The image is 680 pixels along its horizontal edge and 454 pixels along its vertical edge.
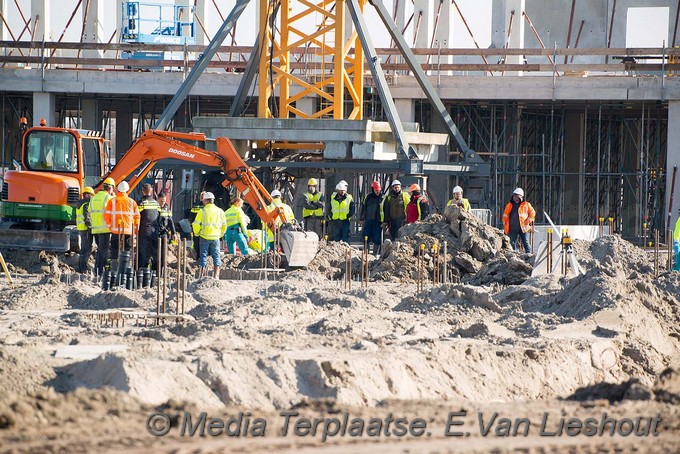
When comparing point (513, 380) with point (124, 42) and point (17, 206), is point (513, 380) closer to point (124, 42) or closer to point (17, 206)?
point (17, 206)

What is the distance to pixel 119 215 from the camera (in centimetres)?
1558

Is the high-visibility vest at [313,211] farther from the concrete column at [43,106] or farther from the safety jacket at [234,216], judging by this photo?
the concrete column at [43,106]

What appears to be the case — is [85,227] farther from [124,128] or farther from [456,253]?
[124,128]

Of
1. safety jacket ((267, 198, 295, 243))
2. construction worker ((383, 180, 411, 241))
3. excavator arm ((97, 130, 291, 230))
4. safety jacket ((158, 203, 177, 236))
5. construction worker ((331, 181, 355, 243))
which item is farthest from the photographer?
construction worker ((331, 181, 355, 243))

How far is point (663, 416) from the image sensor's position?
7.80 metres

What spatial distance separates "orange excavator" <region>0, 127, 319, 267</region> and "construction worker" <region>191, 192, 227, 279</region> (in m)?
2.10

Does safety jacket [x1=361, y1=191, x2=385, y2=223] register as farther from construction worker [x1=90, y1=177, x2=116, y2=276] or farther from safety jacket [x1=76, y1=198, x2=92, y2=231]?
construction worker [x1=90, y1=177, x2=116, y2=276]

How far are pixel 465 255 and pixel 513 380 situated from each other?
8197 mm

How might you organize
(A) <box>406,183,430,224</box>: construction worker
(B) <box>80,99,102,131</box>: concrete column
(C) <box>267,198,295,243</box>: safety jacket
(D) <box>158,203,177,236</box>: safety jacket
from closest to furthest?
(D) <box>158,203,177,236</box>: safety jacket < (C) <box>267,198,295,243</box>: safety jacket < (A) <box>406,183,430,224</box>: construction worker < (B) <box>80,99,102,131</box>: concrete column

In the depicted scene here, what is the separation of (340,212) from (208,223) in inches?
210

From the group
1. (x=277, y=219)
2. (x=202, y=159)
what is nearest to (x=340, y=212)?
(x=277, y=219)

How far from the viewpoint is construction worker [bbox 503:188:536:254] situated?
20.4 meters

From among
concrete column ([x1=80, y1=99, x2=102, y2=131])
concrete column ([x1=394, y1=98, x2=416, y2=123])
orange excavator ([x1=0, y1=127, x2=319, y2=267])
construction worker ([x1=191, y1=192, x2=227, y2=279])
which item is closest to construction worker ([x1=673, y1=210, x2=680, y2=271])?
orange excavator ([x1=0, y1=127, x2=319, y2=267])

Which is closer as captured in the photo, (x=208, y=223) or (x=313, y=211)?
(x=208, y=223)
